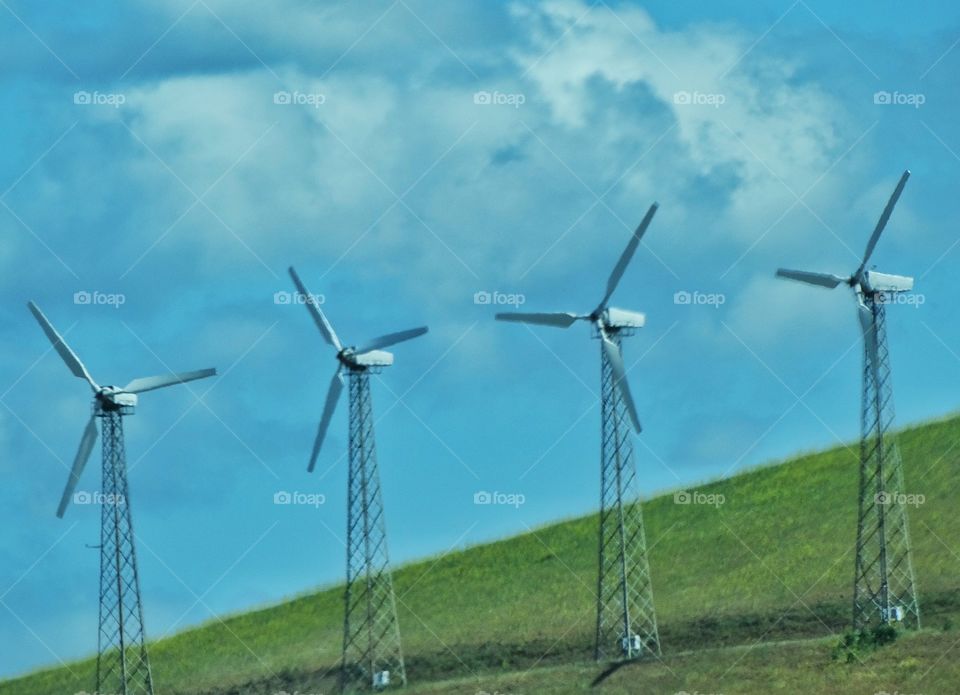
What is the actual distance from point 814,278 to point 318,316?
27629 millimetres

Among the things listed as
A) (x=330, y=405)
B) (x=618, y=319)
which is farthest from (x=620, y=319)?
(x=330, y=405)

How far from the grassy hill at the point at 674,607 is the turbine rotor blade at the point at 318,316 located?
19970mm

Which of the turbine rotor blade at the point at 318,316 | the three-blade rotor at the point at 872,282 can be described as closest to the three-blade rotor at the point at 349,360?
the turbine rotor blade at the point at 318,316

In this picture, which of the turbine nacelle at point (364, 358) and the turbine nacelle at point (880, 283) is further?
the turbine nacelle at point (364, 358)

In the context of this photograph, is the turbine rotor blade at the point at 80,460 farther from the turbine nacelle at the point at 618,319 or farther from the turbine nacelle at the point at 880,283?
the turbine nacelle at the point at 880,283

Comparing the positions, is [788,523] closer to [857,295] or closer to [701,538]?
[701,538]

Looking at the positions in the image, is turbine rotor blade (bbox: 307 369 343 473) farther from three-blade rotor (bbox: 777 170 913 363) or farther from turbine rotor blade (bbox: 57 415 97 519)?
three-blade rotor (bbox: 777 170 913 363)

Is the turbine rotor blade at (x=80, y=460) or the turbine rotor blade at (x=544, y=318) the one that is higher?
the turbine rotor blade at (x=544, y=318)

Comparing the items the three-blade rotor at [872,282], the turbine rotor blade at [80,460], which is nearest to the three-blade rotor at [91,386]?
the turbine rotor blade at [80,460]

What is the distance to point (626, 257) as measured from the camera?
99.5 metres

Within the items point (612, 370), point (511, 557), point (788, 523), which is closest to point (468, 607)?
point (511, 557)

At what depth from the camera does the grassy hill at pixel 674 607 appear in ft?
317

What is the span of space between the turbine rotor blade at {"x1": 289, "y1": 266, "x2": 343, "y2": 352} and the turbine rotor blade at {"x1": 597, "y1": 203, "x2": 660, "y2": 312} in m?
15.1

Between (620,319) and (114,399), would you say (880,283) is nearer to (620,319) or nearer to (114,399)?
(620,319)
